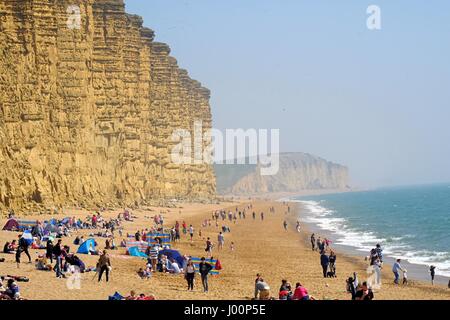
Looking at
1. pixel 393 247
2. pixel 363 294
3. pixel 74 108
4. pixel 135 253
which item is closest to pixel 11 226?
pixel 135 253

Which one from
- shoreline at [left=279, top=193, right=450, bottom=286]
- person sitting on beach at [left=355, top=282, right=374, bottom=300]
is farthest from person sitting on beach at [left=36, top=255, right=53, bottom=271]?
shoreline at [left=279, top=193, right=450, bottom=286]

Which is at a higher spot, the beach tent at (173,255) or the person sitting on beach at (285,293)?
the person sitting on beach at (285,293)

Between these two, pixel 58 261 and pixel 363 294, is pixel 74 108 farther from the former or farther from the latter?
pixel 363 294

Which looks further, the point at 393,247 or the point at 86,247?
the point at 393,247

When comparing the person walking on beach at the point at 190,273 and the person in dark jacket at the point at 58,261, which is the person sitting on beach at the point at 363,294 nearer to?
the person walking on beach at the point at 190,273

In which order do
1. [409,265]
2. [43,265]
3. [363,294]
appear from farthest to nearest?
1. [409,265]
2. [43,265]
3. [363,294]

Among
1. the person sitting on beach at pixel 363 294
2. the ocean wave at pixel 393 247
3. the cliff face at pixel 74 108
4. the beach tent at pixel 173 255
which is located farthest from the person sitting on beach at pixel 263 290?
the cliff face at pixel 74 108

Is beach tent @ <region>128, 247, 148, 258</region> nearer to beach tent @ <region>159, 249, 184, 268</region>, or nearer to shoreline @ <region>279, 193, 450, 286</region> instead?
beach tent @ <region>159, 249, 184, 268</region>
